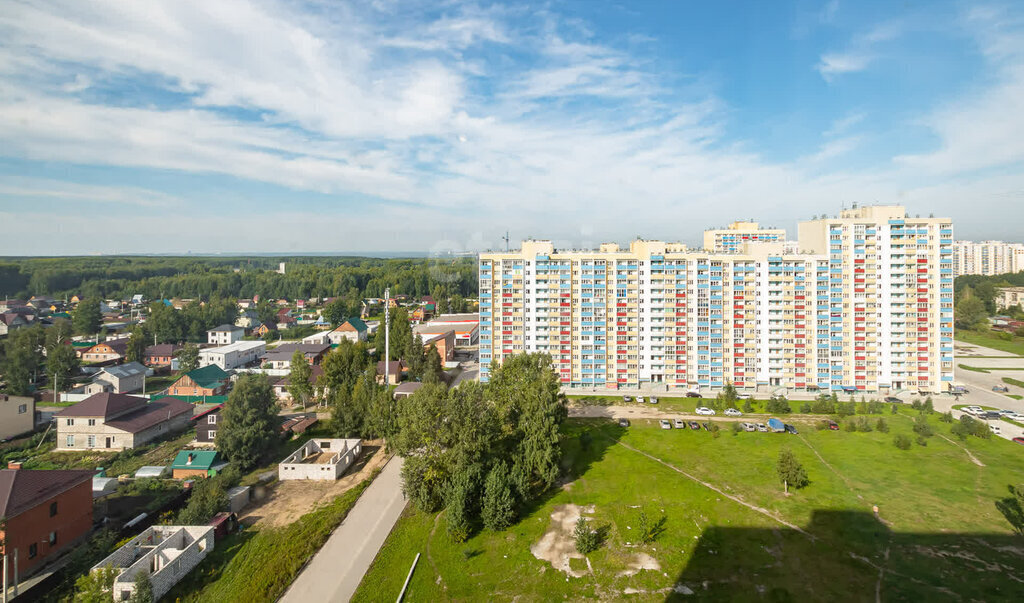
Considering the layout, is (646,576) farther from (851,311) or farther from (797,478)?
(851,311)

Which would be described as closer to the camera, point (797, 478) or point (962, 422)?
point (797, 478)

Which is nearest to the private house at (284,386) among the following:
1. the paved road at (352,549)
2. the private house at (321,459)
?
the private house at (321,459)

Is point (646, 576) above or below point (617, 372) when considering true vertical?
below

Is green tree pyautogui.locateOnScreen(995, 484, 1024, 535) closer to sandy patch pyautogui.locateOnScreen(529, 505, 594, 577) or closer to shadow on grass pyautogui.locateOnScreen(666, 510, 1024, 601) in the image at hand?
shadow on grass pyautogui.locateOnScreen(666, 510, 1024, 601)

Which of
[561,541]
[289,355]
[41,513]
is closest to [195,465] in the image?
[41,513]

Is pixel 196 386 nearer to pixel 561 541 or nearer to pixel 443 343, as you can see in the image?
pixel 443 343

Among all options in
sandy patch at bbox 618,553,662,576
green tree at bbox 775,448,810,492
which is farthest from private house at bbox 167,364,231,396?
green tree at bbox 775,448,810,492

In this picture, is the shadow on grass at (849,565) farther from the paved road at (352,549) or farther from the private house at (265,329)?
the private house at (265,329)

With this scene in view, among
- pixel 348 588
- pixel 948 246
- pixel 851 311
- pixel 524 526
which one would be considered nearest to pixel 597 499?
pixel 524 526
